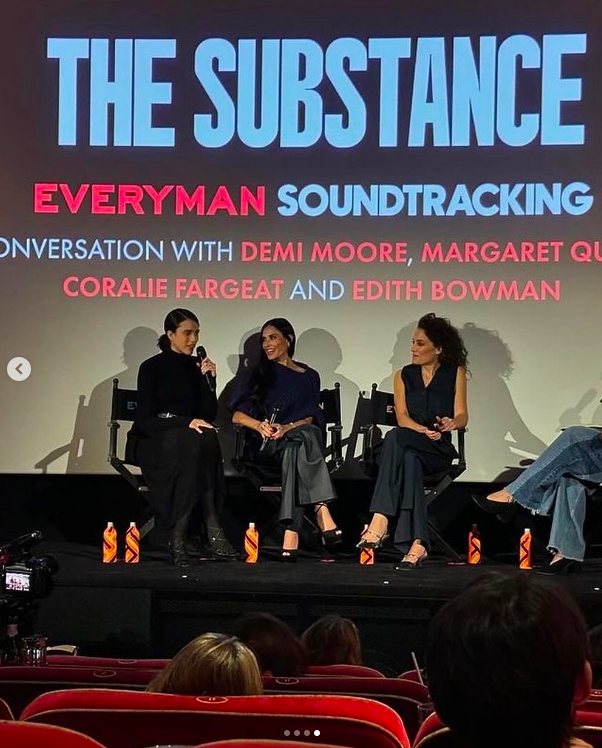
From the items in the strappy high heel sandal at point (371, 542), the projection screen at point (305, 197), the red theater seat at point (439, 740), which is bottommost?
the strappy high heel sandal at point (371, 542)

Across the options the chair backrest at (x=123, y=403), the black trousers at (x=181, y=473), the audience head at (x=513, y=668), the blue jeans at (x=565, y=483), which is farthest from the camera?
the chair backrest at (x=123, y=403)

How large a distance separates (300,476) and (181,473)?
536mm

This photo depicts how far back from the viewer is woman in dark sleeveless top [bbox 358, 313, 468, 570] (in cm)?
473

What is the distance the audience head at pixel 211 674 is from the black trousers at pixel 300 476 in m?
3.20

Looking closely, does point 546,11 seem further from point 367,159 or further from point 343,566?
point 343,566

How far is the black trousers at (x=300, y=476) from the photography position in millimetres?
4852

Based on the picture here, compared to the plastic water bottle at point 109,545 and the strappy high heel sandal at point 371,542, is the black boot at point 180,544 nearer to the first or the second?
the plastic water bottle at point 109,545

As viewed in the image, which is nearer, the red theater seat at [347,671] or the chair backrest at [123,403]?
the red theater seat at [347,671]

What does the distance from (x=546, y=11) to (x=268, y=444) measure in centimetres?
262

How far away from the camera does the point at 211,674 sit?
5.22ft

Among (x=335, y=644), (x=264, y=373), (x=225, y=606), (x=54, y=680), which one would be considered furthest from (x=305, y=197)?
(x=54, y=680)

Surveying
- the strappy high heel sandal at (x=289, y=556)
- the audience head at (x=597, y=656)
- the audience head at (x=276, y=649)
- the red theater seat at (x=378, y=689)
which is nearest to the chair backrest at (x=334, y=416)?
the strappy high heel sandal at (x=289, y=556)

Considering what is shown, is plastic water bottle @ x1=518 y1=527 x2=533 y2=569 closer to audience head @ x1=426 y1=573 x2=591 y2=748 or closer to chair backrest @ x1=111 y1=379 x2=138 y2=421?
chair backrest @ x1=111 y1=379 x2=138 y2=421

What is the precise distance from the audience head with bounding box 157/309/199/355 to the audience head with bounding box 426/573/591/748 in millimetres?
4221
